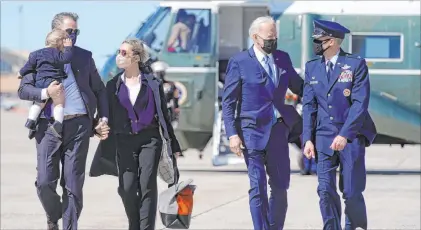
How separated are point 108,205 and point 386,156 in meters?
11.8

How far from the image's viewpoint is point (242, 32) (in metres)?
19.6

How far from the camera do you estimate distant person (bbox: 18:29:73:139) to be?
9.16m

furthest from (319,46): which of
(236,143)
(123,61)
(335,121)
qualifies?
(123,61)

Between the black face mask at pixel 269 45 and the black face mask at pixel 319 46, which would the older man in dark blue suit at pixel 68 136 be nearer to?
the black face mask at pixel 269 45

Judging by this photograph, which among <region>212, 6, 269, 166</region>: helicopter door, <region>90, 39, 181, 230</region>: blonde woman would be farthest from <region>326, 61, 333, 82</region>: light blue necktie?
<region>212, 6, 269, 166</region>: helicopter door

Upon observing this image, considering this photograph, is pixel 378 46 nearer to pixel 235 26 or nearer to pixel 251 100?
pixel 235 26

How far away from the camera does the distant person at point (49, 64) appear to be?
9164 millimetres

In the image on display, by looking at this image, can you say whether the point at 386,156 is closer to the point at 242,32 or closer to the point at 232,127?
the point at 242,32

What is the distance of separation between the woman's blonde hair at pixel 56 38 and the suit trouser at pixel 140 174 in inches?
37.1

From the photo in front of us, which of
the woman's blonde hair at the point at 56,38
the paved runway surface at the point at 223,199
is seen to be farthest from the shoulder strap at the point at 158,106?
the paved runway surface at the point at 223,199

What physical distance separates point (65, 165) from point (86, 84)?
70 cm

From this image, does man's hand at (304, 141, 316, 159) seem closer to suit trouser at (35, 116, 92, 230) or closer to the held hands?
suit trouser at (35, 116, 92, 230)

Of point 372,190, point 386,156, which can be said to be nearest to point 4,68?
point 386,156

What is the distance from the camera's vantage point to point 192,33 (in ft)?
59.2
